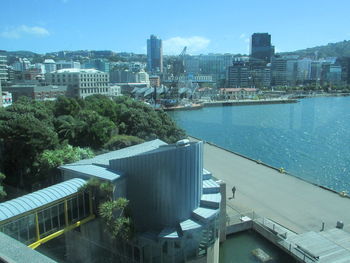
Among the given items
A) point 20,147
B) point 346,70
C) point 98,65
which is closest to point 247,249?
point 20,147

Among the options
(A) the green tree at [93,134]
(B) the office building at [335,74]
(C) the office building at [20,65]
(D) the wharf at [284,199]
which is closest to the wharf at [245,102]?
(D) the wharf at [284,199]

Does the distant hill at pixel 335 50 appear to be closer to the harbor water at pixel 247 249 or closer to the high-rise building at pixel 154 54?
the high-rise building at pixel 154 54

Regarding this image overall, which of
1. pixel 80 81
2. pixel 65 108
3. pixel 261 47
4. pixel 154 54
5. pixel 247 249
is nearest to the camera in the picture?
pixel 247 249

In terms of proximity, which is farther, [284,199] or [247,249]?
[284,199]

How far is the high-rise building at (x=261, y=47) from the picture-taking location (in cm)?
6200

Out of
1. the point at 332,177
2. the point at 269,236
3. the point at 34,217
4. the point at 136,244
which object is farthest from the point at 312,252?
the point at 332,177

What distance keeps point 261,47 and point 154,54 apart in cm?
2274

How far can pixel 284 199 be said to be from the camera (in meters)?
5.65

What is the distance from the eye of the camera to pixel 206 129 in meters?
16.5

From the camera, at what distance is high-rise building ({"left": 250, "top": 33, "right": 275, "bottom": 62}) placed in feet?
203

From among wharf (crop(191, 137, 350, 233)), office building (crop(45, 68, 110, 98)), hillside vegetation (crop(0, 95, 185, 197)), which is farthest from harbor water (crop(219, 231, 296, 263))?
office building (crop(45, 68, 110, 98))

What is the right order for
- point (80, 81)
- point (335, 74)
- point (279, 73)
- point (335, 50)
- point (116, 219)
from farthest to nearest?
point (335, 50) → point (335, 74) → point (279, 73) → point (80, 81) → point (116, 219)

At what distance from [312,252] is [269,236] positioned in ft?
2.46

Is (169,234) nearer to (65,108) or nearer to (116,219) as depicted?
(116,219)
